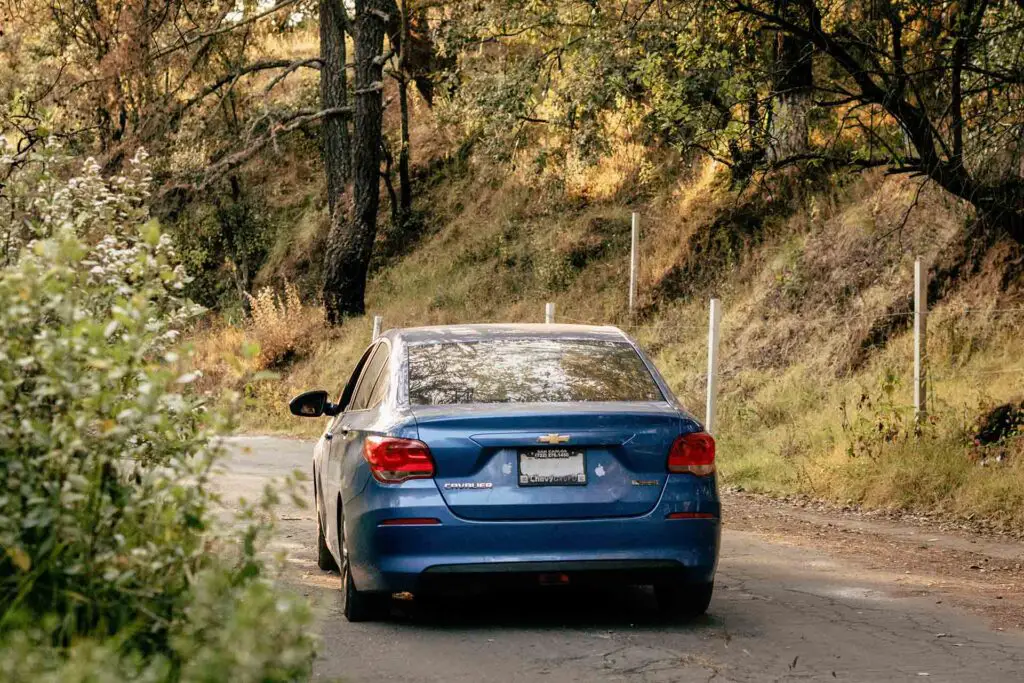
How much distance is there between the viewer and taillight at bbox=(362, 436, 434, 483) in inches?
307

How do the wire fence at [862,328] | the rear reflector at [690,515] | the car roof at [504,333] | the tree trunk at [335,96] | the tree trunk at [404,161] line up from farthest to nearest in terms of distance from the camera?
the tree trunk at [404,161] → the tree trunk at [335,96] → the wire fence at [862,328] → the car roof at [504,333] → the rear reflector at [690,515]

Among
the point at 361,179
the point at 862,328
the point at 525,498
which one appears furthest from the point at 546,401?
the point at 361,179

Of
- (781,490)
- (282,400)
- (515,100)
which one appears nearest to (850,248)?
(515,100)

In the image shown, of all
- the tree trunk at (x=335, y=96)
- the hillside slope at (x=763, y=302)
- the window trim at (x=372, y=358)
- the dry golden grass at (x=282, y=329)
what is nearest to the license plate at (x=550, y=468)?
the window trim at (x=372, y=358)

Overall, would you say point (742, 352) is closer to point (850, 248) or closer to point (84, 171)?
point (850, 248)

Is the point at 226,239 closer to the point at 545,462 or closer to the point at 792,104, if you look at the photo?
the point at 792,104

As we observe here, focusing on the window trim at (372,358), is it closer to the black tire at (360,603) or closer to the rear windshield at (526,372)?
the rear windshield at (526,372)

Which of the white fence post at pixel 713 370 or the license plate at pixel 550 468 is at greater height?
the license plate at pixel 550 468

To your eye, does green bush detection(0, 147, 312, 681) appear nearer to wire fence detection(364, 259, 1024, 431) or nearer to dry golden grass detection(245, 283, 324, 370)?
wire fence detection(364, 259, 1024, 431)

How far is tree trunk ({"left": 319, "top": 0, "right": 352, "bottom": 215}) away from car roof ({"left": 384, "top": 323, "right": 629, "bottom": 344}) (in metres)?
22.4

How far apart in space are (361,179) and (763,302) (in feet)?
37.5

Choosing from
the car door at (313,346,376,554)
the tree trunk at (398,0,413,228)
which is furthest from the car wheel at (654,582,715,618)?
the tree trunk at (398,0,413,228)

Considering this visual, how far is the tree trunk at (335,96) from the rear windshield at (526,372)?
74.8 feet

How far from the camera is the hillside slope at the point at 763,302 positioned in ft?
48.3
